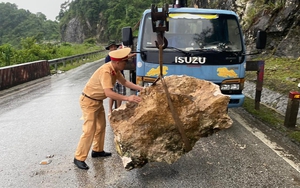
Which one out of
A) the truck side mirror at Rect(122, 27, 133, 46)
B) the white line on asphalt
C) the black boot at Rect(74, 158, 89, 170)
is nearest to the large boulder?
the black boot at Rect(74, 158, 89, 170)

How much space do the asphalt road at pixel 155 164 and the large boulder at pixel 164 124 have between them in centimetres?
33

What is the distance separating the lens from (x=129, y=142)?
343 centimetres

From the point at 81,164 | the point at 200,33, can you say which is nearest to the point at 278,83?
the point at 200,33

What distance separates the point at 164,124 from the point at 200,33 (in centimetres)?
256

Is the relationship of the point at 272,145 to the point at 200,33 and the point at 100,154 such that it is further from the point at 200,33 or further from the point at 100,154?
the point at 100,154

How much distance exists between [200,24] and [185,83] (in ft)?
7.00

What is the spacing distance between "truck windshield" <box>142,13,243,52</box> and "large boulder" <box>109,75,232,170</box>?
190 centimetres

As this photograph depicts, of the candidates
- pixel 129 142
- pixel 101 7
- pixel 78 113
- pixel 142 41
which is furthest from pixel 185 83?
pixel 101 7

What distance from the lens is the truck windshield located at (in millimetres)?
Result: 5305

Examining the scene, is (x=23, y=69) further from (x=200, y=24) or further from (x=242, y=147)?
(x=242, y=147)

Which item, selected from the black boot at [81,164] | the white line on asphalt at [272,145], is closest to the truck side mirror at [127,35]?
the black boot at [81,164]

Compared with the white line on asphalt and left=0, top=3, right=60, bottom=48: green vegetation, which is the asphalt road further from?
left=0, top=3, right=60, bottom=48: green vegetation

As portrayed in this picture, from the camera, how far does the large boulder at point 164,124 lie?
3432 millimetres

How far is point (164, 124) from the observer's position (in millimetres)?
3467
